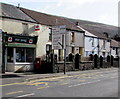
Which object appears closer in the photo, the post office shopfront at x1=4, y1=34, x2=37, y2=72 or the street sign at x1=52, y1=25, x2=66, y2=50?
the post office shopfront at x1=4, y1=34, x2=37, y2=72

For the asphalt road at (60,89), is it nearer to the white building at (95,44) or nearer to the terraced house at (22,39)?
the terraced house at (22,39)

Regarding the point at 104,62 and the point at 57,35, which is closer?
the point at 57,35

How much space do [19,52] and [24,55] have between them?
78cm

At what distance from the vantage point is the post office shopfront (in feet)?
65.8

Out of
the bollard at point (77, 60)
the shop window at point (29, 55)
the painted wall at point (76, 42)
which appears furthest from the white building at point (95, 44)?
the shop window at point (29, 55)

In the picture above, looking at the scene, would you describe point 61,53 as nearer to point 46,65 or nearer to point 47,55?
point 47,55

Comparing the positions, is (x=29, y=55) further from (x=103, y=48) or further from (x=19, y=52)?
(x=103, y=48)

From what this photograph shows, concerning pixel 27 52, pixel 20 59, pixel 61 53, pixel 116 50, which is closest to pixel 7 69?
pixel 20 59

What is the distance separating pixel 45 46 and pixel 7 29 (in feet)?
18.6

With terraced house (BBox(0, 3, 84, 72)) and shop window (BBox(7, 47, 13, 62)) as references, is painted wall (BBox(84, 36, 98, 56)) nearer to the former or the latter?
terraced house (BBox(0, 3, 84, 72))

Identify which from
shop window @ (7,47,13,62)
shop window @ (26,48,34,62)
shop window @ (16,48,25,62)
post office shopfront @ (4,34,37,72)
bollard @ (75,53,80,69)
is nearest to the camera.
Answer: post office shopfront @ (4,34,37,72)

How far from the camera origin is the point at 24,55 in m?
22.1

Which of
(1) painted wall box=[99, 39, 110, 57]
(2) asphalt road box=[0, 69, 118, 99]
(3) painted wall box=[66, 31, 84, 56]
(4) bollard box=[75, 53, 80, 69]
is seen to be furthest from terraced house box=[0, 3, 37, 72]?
(1) painted wall box=[99, 39, 110, 57]

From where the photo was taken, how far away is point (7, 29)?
20.1 meters
